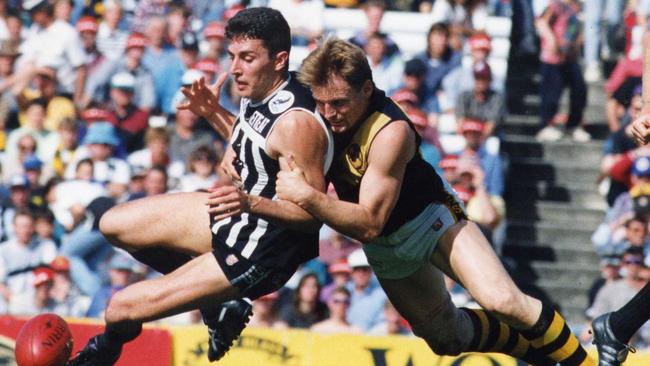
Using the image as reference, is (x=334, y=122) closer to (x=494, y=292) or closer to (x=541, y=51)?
(x=494, y=292)

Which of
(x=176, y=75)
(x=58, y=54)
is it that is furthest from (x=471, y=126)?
(x=58, y=54)

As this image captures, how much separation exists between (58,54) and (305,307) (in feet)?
14.4

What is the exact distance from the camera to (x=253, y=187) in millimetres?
8234

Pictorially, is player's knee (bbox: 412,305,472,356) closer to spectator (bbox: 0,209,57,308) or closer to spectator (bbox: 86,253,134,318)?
spectator (bbox: 86,253,134,318)

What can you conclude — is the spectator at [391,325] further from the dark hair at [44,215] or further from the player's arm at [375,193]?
the player's arm at [375,193]

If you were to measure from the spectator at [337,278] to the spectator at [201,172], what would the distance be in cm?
134

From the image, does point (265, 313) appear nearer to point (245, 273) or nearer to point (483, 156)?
point (483, 156)

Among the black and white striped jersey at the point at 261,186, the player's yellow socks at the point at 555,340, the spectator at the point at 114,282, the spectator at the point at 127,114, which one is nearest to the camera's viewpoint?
the black and white striped jersey at the point at 261,186

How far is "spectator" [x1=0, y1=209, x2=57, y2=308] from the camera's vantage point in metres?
12.5

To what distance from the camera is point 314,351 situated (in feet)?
33.4

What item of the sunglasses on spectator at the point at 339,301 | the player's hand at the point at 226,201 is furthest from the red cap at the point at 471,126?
the player's hand at the point at 226,201

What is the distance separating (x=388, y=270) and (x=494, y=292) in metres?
0.66

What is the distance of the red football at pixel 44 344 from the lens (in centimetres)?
845

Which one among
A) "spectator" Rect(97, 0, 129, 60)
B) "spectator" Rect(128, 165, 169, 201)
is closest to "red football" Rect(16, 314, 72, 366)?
"spectator" Rect(128, 165, 169, 201)
